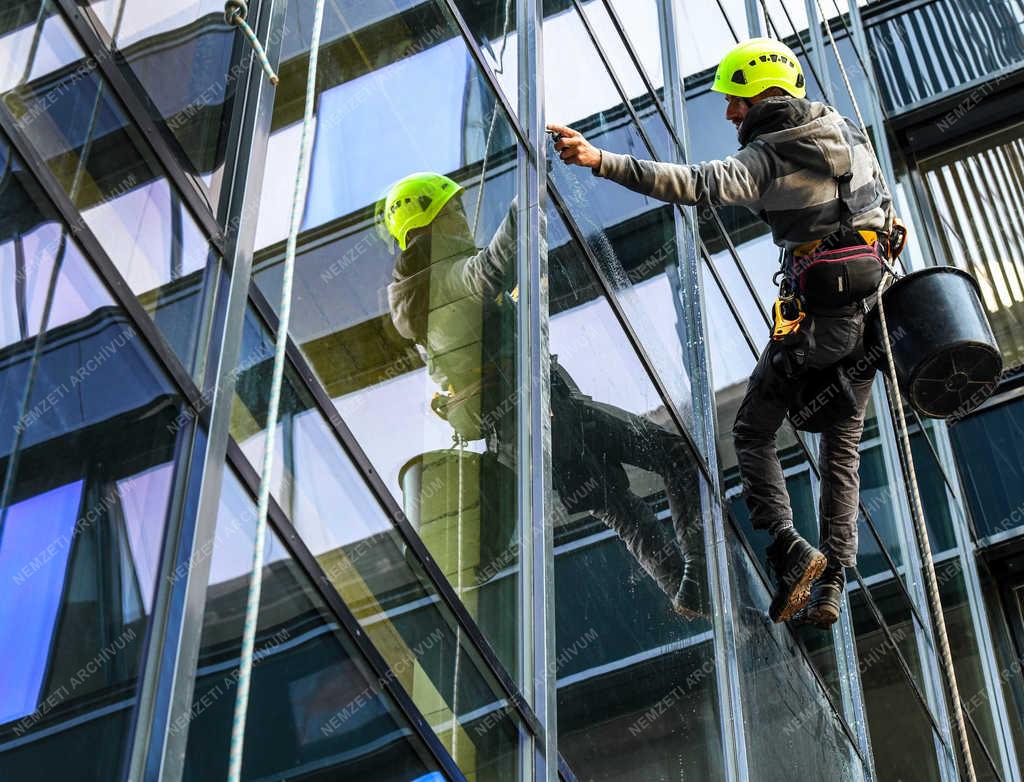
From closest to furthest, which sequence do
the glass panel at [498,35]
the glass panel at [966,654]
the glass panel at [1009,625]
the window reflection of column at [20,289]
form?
the window reflection of column at [20,289] < the glass panel at [498,35] < the glass panel at [966,654] < the glass panel at [1009,625]

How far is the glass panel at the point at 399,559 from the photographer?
4.32 meters

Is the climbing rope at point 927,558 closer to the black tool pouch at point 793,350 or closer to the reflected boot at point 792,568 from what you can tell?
the black tool pouch at point 793,350

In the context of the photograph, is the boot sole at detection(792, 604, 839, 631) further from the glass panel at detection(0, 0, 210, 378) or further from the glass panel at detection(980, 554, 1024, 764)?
the glass panel at detection(980, 554, 1024, 764)

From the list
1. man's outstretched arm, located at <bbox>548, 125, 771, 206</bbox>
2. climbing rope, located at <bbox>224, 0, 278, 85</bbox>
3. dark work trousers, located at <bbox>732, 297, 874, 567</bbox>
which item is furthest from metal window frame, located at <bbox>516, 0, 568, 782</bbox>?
climbing rope, located at <bbox>224, 0, 278, 85</bbox>

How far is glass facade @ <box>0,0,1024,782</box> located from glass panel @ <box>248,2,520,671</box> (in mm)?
17

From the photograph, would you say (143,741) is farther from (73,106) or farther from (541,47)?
(541,47)

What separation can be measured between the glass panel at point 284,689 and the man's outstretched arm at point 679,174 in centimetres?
253

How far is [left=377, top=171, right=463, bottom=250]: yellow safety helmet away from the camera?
543cm

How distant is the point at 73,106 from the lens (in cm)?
400

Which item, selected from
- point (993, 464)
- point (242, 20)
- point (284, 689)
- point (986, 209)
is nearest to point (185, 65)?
point (242, 20)

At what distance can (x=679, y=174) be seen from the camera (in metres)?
6.57

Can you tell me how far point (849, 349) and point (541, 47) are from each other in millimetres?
2115

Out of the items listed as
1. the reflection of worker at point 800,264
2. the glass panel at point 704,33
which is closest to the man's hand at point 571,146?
the reflection of worker at point 800,264

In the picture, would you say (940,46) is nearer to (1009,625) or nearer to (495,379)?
(1009,625)
